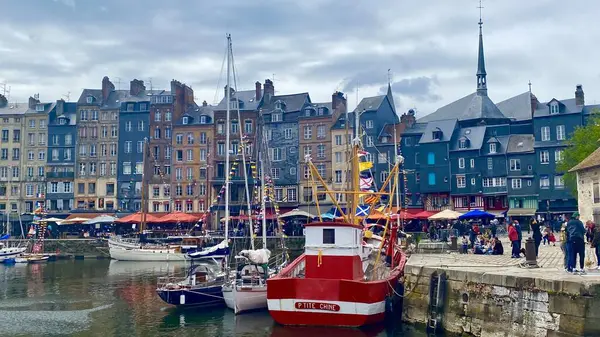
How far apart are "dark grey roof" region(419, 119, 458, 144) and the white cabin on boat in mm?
44952

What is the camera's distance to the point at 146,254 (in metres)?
60.1

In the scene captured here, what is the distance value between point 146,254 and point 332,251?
40.6 metres

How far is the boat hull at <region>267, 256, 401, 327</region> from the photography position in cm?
2239

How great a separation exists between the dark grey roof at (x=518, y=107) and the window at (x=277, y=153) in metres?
26.9

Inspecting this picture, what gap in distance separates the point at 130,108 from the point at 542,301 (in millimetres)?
71421

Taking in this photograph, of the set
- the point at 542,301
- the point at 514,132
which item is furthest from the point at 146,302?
the point at 514,132

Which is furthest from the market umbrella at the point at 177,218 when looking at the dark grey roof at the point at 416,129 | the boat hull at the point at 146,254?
the dark grey roof at the point at 416,129

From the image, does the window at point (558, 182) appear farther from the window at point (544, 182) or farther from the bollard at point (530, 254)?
the bollard at point (530, 254)

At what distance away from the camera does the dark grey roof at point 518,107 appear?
66556mm

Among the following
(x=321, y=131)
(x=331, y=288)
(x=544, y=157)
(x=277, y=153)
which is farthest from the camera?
(x=277, y=153)

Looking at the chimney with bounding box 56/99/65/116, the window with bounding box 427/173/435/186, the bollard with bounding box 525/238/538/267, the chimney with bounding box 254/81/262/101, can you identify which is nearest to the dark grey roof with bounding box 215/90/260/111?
the chimney with bounding box 254/81/262/101

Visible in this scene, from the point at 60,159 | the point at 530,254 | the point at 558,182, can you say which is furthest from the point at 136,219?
the point at 530,254

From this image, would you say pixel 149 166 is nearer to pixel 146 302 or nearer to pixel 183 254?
pixel 183 254

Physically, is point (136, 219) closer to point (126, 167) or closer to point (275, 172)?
point (126, 167)
